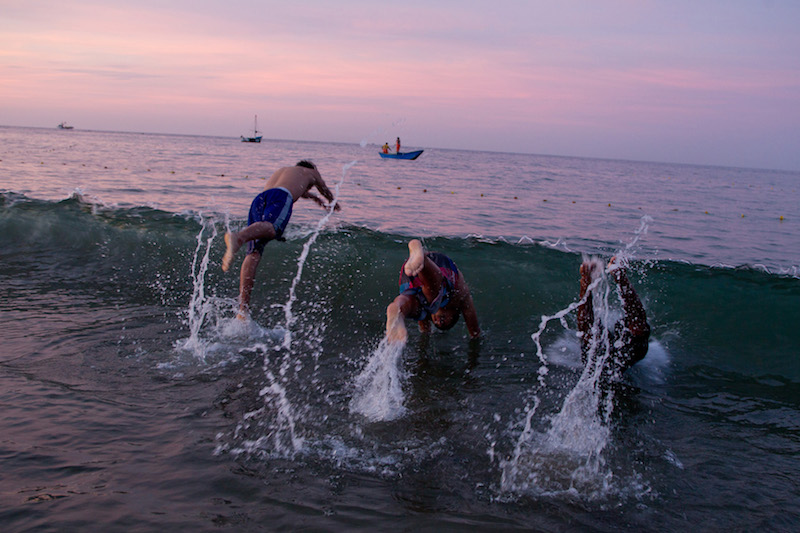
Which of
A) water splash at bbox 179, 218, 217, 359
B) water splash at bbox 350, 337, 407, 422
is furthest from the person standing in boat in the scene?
water splash at bbox 350, 337, 407, 422

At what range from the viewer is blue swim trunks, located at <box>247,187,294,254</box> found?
6387 millimetres

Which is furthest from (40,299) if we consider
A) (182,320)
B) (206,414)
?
(206,414)

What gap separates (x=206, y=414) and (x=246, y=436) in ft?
1.64

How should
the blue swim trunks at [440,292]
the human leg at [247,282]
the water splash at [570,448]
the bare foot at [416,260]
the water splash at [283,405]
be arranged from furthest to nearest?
1. the human leg at [247,282]
2. the blue swim trunks at [440,292]
3. the bare foot at [416,260]
4. the water splash at [283,405]
5. the water splash at [570,448]

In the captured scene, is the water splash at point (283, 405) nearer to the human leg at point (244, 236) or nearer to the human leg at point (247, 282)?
the human leg at point (247, 282)

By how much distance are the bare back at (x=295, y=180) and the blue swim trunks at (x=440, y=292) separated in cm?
217

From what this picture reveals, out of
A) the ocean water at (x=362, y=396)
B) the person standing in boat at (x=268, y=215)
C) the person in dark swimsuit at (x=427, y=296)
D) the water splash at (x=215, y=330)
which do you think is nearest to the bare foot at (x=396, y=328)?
the person in dark swimsuit at (x=427, y=296)

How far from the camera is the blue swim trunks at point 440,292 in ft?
16.6

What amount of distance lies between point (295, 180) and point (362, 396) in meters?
3.23

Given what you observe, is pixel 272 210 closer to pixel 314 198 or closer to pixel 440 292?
pixel 314 198

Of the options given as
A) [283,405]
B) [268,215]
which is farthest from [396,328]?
[268,215]

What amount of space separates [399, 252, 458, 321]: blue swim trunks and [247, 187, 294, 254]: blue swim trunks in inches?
77.4

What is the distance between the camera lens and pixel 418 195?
19531 millimetres

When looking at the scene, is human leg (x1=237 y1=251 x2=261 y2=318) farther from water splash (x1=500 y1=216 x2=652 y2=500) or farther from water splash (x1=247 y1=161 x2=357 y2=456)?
water splash (x1=500 y1=216 x2=652 y2=500)
